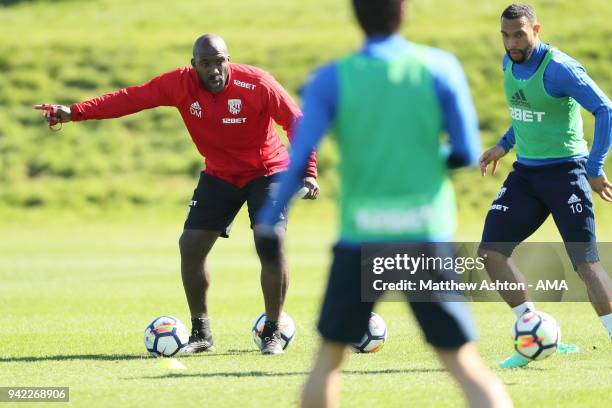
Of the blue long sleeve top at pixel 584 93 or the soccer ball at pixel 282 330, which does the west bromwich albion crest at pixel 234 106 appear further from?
the blue long sleeve top at pixel 584 93

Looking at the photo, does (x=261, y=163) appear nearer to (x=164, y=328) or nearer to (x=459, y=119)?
(x=164, y=328)

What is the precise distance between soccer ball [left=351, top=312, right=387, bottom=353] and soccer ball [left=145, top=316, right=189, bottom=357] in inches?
59.5

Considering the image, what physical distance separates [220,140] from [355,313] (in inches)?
203

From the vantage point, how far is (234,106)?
10383 millimetres

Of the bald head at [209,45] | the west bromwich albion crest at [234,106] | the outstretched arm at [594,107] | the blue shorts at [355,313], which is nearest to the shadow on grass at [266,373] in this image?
the outstretched arm at [594,107]

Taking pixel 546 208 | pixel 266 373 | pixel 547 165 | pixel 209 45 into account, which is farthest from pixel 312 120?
pixel 209 45

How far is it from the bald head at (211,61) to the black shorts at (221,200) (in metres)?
0.88

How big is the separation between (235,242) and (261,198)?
726 inches

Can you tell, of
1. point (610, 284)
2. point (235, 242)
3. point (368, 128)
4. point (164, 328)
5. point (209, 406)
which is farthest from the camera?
point (235, 242)

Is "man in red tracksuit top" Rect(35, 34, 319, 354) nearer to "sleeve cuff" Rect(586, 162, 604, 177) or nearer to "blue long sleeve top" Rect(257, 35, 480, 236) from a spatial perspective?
"sleeve cuff" Rect(586, 162, 604, 177)

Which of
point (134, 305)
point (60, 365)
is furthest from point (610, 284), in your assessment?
point (134, 305)

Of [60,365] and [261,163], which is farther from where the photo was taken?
[261,163]

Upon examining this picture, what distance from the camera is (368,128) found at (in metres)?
5.42

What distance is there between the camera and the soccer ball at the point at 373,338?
10.1 meters
